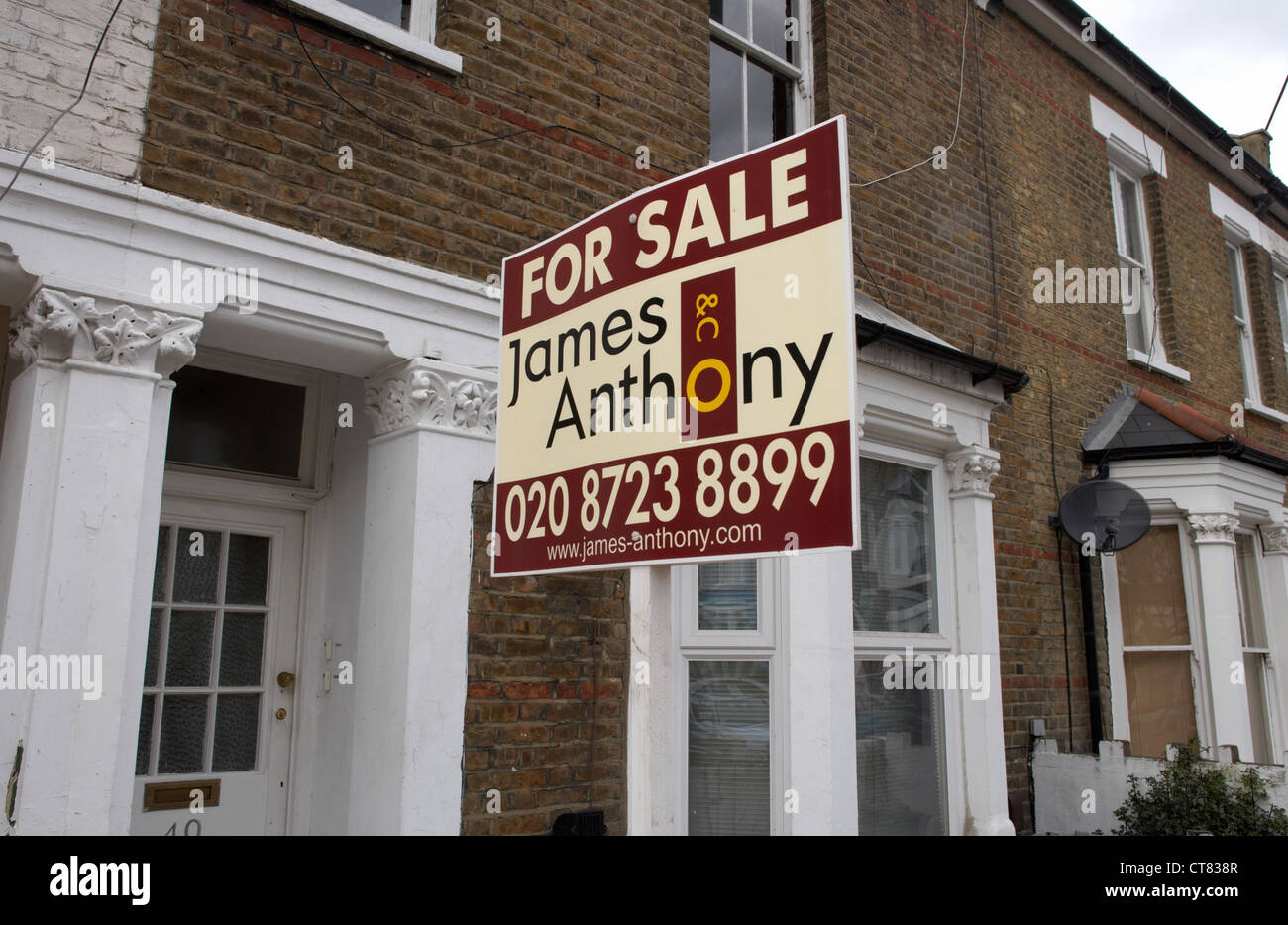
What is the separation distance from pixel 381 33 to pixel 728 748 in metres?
3.58

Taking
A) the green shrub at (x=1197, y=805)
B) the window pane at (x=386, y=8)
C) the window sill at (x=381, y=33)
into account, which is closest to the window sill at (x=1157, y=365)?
the green shrub at (x=1197, y=805)

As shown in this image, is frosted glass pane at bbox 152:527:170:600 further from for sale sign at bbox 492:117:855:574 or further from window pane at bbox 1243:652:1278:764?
window pane at bbox 1243:652:1278:764

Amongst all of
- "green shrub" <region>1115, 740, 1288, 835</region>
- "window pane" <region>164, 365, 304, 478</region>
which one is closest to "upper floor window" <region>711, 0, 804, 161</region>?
"window pane" <region>164, 365, 304, 478</region>

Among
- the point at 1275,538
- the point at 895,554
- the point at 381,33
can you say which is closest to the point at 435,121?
the point at 381,33

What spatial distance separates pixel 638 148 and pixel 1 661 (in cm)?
345

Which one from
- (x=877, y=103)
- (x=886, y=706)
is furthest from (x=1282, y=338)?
(x=886, y=706)

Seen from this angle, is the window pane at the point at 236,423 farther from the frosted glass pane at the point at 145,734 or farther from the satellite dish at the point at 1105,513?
the satellite dish at the point at 1105,513

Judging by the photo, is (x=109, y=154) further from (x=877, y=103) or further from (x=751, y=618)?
(x=877, y=103)

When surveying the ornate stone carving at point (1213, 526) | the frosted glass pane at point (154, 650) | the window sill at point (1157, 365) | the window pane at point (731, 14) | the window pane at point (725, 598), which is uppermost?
the window pane at point (731, 14)

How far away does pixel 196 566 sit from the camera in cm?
416

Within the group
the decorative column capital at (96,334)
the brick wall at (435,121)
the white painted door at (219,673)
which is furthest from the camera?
the white painted door at (219,673)

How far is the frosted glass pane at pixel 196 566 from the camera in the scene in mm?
4109

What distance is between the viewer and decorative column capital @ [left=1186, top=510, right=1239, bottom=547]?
689 centimetres

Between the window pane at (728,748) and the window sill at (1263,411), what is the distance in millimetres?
6914
